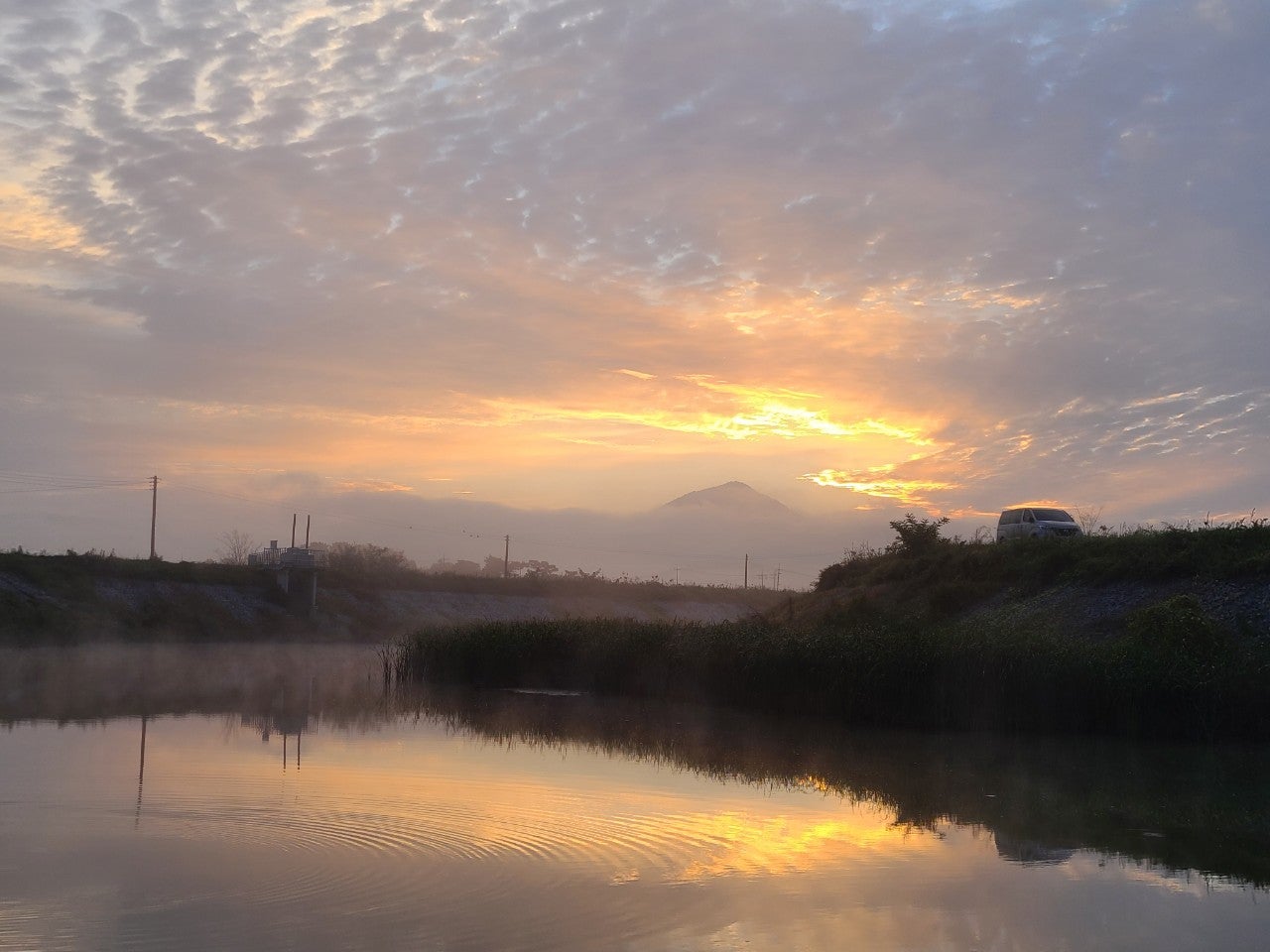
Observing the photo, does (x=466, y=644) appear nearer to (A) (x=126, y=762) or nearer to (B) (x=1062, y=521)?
(A) (x=126, y=762)

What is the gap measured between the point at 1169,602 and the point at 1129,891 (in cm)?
1644

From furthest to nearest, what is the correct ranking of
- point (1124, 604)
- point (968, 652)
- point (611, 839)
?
1. point (1124, 604)
2. point (968, 652)
3. point (611, 839)

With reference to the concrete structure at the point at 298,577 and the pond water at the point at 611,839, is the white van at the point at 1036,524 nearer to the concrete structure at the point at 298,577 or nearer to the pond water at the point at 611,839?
the pond water at the point at 611,839

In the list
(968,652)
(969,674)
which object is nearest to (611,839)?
(969,674)

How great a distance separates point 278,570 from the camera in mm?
60531

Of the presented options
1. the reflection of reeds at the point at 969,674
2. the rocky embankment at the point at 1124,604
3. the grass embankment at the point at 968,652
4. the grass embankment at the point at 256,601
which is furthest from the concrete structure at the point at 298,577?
the rocky embankment at the point at 1124,604

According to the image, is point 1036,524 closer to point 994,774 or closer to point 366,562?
point 994,774

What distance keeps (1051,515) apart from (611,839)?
30.6 meters

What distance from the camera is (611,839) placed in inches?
416

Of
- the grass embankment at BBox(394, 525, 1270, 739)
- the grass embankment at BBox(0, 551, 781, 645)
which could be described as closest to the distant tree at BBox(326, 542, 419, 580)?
the grass embankment at BBox(0, 551, 781, 645)

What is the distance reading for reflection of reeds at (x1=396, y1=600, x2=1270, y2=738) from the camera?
766 inches

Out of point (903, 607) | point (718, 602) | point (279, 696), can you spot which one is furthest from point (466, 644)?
point (718, 602)

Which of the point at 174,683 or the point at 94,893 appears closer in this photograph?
the point at 94,893

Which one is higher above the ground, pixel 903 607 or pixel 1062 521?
pixel 1062 521
